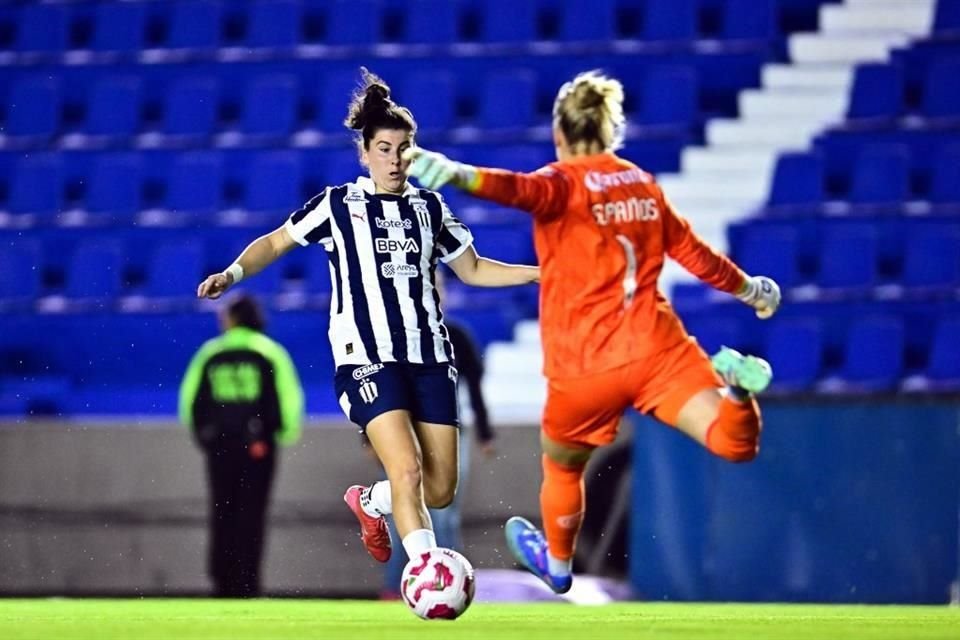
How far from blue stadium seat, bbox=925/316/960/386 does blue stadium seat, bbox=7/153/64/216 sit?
6202 millimetres

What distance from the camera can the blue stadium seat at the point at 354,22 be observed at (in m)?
13.1

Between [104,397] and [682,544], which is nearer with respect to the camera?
[682,544]

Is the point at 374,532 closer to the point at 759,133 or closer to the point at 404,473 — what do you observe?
the point at 404,473

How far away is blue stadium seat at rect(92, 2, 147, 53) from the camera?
1343cm

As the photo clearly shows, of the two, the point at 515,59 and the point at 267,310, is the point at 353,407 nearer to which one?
the point at 267,310

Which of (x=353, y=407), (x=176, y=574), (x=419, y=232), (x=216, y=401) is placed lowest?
(x=176, y=574)

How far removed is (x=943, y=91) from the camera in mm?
11984

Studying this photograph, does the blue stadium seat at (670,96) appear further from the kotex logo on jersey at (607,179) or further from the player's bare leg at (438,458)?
the kotex logo on jersey at (607,179)

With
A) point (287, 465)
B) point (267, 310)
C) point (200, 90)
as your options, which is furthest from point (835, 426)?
point (200, 90)

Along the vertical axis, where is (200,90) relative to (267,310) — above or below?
above

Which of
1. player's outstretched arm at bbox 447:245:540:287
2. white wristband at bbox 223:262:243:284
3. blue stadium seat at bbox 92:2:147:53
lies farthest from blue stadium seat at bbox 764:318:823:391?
white wristband at bbox 223:262:243:284

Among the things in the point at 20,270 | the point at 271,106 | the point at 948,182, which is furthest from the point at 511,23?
the point at 20,270

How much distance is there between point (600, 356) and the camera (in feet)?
17.8

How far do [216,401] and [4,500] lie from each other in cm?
125
